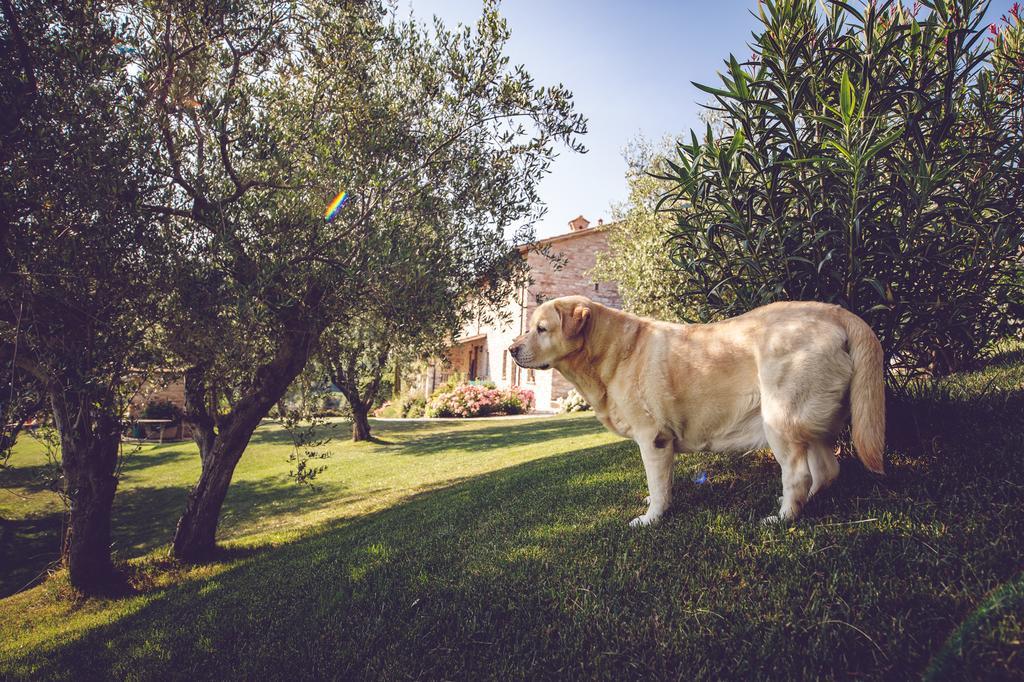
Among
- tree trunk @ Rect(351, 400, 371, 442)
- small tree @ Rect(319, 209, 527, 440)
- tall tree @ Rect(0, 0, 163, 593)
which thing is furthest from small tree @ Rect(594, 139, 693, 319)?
tree trunk @ Rect(351, 400, 371, 442)

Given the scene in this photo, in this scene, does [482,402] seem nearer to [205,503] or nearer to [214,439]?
[214,439]

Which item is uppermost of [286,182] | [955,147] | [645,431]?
[286,182]

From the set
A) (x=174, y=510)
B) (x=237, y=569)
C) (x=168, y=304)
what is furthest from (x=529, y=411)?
(x=168, y=304)

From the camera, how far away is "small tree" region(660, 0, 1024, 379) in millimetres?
3508

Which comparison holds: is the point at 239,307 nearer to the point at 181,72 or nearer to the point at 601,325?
the point at 181,72

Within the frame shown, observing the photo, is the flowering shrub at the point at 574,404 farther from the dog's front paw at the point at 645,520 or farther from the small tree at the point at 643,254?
the dog's front paw at the point at 645,520

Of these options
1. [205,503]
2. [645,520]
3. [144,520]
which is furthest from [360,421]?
[645,520]

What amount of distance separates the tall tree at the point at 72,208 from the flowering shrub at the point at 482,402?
820 inches

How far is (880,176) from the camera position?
3.92 m

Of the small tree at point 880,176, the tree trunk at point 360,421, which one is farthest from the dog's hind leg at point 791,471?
the tree trunk at point 360,421

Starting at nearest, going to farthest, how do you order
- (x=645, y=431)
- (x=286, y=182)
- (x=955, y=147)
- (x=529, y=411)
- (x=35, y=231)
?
(x=955, y=147) → (x=645, y=431) → (x=35, y=231) → (x=286, y=182) → (x=529, y=411)

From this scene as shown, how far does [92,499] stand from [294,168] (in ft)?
15.4

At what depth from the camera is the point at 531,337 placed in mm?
4336

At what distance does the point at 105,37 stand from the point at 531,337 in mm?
4910
